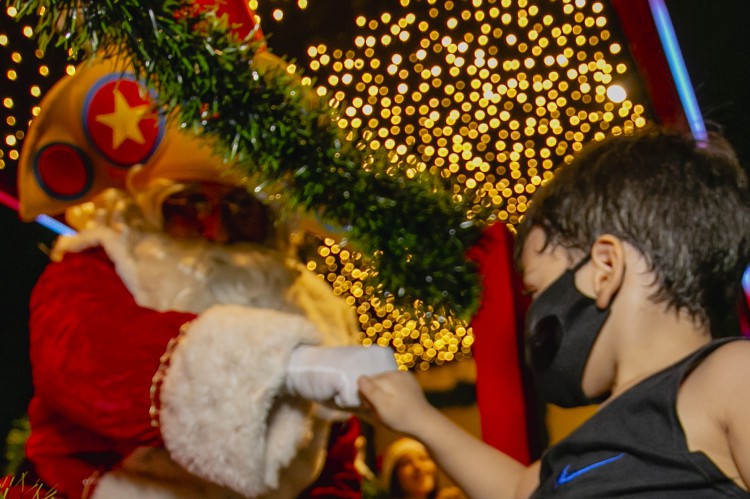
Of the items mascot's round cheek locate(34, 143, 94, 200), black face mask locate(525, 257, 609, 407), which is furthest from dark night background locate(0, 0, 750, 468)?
black face mask locate(525, 257, 609, 407)

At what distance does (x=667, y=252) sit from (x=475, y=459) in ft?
1.10

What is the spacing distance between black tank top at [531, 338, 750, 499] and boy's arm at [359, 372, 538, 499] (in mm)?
123

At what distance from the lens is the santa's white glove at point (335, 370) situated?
0.89 m

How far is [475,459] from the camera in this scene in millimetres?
918

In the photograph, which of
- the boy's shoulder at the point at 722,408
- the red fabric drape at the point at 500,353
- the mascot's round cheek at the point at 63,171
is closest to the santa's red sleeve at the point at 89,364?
the mascot's round cheek at the point at 63,171

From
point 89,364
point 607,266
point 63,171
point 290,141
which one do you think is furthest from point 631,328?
point 63,171

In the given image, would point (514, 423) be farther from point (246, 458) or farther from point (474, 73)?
point (474, 73)

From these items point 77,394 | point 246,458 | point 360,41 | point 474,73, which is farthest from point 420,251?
point 360,41

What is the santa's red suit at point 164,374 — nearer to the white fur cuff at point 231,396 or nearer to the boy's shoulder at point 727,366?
the white fur cuff at point 231,396

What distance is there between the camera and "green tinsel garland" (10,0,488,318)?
2.67 ft

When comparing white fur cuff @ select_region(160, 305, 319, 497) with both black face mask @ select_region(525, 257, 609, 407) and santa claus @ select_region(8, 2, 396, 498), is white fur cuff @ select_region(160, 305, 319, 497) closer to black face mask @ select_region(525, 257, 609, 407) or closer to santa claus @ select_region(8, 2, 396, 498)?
santa claus @ select_region(8, 2, 396, 498)

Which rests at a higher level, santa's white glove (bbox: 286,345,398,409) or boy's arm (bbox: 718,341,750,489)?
boy's arm (bbox: 718,341,750,489)

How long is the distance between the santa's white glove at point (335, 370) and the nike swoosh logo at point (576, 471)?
0.78 ft

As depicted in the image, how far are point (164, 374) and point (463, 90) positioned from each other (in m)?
0.84
